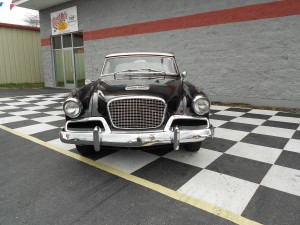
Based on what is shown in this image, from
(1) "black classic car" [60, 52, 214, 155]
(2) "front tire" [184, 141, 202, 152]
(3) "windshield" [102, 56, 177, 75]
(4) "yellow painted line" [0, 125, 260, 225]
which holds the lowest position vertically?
(4) "yellow painted line" [0, 125, 260, 225]

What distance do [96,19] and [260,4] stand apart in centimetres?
652

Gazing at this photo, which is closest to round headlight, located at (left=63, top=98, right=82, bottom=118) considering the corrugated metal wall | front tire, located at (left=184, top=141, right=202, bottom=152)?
front tire, located at (left=184, top=141, right=202, bottom=152)

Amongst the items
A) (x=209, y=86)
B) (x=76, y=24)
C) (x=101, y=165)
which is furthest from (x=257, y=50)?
(x=76, y=24)

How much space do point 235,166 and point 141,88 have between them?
1.44 meters

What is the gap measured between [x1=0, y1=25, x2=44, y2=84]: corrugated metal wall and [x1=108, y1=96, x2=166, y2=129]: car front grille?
1360 cm

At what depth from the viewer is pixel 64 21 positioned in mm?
11117

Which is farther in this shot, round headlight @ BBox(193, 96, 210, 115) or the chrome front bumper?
round headlight @ BBox(193, 96, 210, 115)

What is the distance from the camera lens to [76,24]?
10617mm

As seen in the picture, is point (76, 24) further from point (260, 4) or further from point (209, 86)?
point (260, 4)

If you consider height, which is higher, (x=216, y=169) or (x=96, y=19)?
(x=96, y=19)

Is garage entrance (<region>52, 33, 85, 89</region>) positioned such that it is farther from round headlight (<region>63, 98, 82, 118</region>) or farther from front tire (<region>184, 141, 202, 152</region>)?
front tire (<region>184, 141, 202, 152</region>)

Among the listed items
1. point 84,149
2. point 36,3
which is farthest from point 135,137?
point 36,3

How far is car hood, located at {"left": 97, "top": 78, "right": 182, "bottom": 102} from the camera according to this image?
8.41 feet

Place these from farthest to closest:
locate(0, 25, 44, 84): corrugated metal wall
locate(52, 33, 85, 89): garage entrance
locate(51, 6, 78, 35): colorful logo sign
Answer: locate(0, 25, 44, 84): corrugated metal wall < locate(52, 33, 85, 89): garage entrance < locate(51, 6, 78, 35): colorful logo sign
